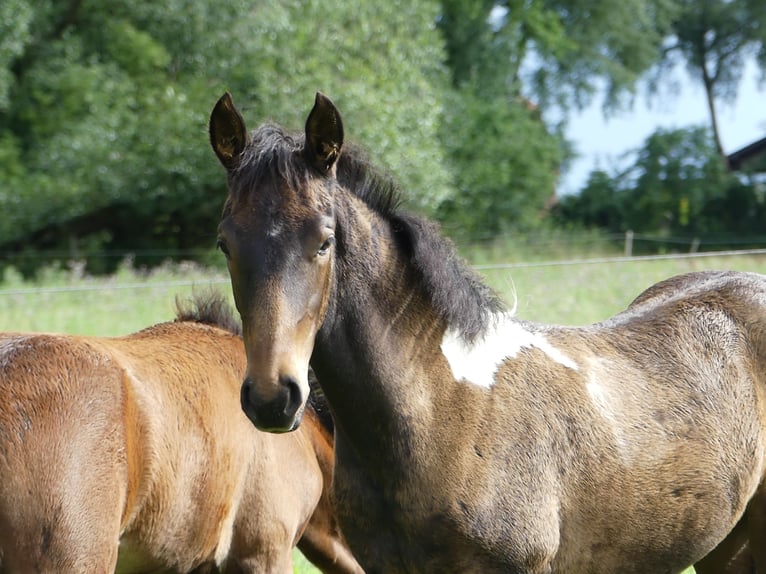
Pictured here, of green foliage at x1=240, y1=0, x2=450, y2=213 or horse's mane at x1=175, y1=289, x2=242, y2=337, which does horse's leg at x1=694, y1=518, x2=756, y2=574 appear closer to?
horse's mane at x1=175, y1=289, x2=242, y2=337

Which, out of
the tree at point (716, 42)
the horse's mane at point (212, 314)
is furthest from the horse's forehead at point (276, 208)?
the tree at point (716, 42)

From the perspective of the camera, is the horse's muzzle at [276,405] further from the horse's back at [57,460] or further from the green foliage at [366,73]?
the green foliage at [366,73]

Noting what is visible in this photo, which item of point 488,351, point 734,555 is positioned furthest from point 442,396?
point 734,555

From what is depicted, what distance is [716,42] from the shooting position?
1531 inches

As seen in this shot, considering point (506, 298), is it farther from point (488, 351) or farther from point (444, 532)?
point (444, 532)

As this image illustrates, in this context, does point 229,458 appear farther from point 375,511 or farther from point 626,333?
point 626,333

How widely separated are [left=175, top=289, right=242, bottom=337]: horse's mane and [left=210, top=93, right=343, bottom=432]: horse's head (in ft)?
5.62

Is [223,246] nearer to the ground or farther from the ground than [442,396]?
farther from the ground

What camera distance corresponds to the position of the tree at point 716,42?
37.3 metres

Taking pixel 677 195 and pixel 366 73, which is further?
pixel 677 195

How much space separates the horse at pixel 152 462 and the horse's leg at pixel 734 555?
5.39 ft

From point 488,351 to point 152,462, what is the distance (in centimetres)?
127

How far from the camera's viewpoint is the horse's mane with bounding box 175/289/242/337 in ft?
14.6

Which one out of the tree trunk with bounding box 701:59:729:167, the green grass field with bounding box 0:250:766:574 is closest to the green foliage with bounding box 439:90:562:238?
the tree trunk with bounding box 701:59:729:167
